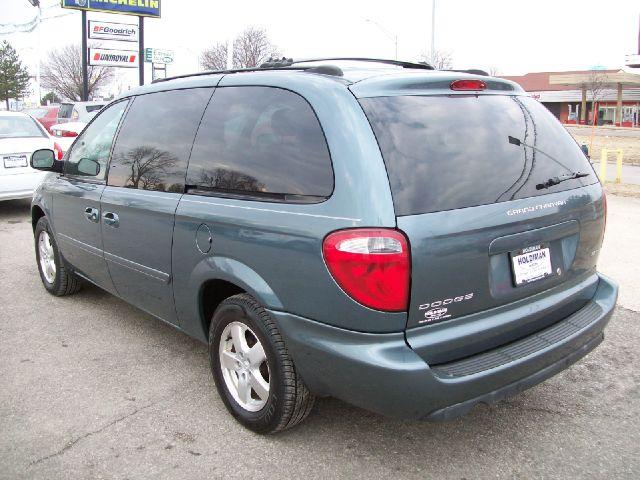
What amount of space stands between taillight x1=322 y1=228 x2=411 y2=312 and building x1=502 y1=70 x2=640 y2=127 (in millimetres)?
60504

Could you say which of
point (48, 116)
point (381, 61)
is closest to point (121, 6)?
point (48, 116)

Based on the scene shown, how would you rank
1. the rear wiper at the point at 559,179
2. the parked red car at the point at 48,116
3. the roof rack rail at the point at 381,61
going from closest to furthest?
the rear wiper at the point at 559,179 < the roof rack rail at the point at 381,61 < the parked red car at the point at 48,116

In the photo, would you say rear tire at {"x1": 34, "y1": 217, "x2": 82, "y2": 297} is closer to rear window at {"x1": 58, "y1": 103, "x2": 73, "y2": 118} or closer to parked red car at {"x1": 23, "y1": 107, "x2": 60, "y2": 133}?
rear window at {"x1": 58, "y1": 103, "x2": 73, "y2": 118}

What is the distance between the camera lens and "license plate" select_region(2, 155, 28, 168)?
8797mm

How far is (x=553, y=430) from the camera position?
10.2 feet

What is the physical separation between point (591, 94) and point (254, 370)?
242 feet

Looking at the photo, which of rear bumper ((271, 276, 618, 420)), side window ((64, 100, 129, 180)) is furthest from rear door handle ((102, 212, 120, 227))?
rear bumper ((271, 276, 618, 420))

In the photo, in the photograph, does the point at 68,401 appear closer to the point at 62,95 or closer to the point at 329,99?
the point at 329,99

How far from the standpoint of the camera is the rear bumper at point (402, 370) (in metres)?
2.42

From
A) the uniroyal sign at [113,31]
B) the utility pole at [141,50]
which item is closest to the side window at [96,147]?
the utility pole at [141,50]

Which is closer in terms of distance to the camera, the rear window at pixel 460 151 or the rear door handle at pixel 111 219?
the rear window at pixel 460 151

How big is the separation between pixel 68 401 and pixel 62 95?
222 ft

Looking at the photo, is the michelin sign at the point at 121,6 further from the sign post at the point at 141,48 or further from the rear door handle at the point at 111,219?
the rear door handle at the point at 111,219

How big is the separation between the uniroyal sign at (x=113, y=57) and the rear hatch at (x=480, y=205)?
24.2m
